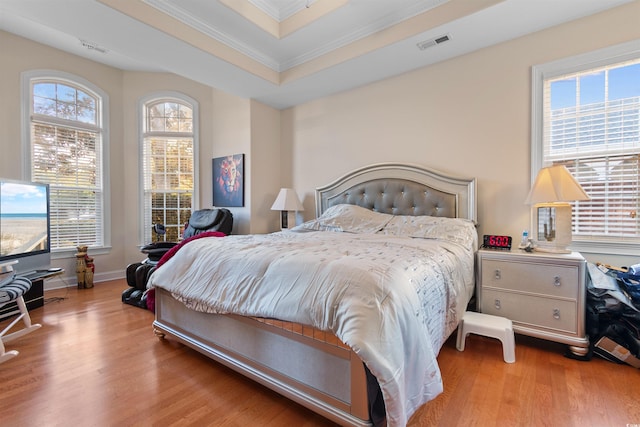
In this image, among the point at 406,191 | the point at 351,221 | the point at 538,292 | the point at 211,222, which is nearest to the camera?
the point at 538,292

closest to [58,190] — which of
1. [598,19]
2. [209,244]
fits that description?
[209,244]

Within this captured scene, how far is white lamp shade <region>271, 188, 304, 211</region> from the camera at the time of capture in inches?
152

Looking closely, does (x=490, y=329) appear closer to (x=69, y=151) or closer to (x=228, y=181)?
(x=228, y=181)

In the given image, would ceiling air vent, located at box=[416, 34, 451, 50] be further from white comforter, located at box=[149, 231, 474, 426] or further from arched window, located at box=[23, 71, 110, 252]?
arched window, located at box=[23, 71, 110, 252]

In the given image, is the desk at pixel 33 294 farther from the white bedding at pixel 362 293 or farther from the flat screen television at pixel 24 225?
the white bedding at pixel 362 293

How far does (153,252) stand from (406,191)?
297 cm

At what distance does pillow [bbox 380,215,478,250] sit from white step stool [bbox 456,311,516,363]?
1.79 feet

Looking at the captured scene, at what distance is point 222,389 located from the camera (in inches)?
65.8

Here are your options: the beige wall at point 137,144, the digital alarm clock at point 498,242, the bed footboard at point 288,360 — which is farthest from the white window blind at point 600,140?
the beige wall at point 137,144

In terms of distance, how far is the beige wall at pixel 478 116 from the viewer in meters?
2.47

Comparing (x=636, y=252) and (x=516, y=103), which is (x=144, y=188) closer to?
(x=516, y=103)

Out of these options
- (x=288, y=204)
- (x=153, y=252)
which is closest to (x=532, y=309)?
(x=288, y=204)

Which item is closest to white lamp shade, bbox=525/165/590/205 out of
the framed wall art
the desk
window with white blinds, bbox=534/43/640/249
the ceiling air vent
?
window with white blinds, bbox=534/43/640/249

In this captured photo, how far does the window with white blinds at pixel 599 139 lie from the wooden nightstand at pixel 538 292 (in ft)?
1.83
